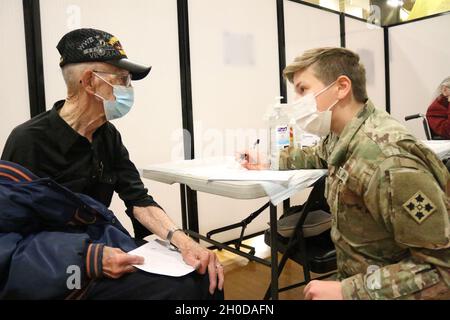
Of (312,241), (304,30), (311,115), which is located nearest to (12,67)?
(311,115)

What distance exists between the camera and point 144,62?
86.7 inches

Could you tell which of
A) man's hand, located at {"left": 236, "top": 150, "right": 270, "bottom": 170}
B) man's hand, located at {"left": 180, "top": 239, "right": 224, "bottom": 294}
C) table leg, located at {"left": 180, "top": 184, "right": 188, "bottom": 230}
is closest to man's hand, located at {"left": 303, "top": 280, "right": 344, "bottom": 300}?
man's hand, located at {"left": 180, "top": 239, "right": 224, "bottom": 294}

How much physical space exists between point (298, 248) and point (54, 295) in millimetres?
1041

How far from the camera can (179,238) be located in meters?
1.11

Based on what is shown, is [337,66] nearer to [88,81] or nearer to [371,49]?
[88,81]

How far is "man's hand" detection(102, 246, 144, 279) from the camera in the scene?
2.84 ft

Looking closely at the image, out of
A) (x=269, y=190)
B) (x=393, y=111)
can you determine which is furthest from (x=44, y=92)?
(x=393, y=111)

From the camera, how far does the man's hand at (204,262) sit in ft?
3.22

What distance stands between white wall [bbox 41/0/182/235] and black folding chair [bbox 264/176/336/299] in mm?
1027

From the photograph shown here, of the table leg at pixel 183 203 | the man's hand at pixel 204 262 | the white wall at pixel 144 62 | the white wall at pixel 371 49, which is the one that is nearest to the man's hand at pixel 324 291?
the man's hand at pixel 204 262

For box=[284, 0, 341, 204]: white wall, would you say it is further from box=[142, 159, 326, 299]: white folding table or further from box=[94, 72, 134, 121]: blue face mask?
box=[94, 72, 134, 121]: blue face mask

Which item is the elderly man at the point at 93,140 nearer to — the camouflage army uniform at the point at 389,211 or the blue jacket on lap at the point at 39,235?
the blue jacket on lap at the point at 39,235

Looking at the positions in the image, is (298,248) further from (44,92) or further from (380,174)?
(44,92)

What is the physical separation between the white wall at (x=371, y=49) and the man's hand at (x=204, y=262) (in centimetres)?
315
